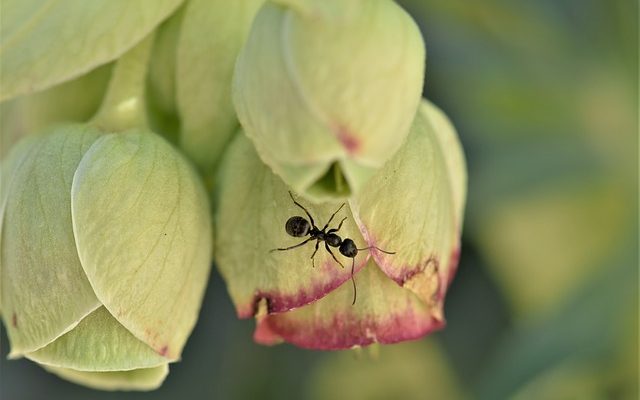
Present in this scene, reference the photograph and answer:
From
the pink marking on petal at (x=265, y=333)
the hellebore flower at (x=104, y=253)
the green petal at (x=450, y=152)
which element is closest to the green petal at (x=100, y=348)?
the hellebore flower at (x=104, y=253)

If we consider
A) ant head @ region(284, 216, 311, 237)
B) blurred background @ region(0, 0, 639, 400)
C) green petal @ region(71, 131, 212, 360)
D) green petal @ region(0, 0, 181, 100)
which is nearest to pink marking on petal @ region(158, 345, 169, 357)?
green petal @ region(71, 131, 212, 360)

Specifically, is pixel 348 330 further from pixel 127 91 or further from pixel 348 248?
pixel 127 91

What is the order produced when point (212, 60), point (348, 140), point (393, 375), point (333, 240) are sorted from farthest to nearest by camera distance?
point (393, 375)
point (212, 60)
point (333, 240)
point (348, 140)

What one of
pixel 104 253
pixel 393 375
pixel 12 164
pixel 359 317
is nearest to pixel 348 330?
pixel 359 317

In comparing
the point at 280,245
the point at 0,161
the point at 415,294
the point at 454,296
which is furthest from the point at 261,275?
the point at 454,296

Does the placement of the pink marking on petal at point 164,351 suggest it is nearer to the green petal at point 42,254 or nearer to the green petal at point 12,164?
the green petal at point 42,254

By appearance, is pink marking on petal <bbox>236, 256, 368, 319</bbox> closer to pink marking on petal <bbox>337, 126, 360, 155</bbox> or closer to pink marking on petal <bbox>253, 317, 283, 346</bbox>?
pink marking on petal <bbox>253, 317, 283, 346</bbox>
